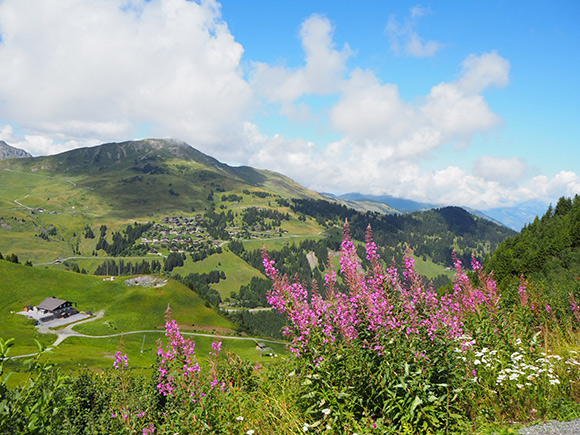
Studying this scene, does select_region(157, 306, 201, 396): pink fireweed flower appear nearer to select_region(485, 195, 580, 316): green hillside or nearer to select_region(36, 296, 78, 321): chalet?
select_region(485, 195, 580, 316): green hillside

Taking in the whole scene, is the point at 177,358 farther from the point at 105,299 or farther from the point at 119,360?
the point at 105,299

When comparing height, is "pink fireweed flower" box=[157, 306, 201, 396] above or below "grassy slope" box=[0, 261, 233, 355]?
above

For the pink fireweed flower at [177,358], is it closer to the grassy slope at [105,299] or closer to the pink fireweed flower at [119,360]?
the pink fireweed flower at [119,360]

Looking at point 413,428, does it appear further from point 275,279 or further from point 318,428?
point 275,279

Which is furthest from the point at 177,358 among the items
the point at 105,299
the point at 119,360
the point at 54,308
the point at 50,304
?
the point at 105,299

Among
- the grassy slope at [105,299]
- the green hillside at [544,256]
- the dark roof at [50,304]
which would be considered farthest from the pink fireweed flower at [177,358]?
the dark roof at [50,304]

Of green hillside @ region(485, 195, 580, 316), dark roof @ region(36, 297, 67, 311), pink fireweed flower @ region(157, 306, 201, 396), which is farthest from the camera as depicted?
dark roof @ region(36, 297, 67, 311)

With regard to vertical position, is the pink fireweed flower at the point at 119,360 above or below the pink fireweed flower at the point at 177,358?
below

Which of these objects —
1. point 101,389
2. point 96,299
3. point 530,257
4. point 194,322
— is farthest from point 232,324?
point 101,389

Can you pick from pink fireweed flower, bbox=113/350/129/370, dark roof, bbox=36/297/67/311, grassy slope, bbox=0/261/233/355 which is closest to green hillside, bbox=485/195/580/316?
pink fireweed flower, bbox=113/350/129/370

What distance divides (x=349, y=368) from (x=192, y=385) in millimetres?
4090

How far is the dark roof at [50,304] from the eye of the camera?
12250cm

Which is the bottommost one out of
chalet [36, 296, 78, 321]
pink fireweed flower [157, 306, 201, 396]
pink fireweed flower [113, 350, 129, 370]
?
chalet [36, 296, 78, 321]

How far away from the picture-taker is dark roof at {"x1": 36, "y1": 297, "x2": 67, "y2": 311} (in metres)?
122
